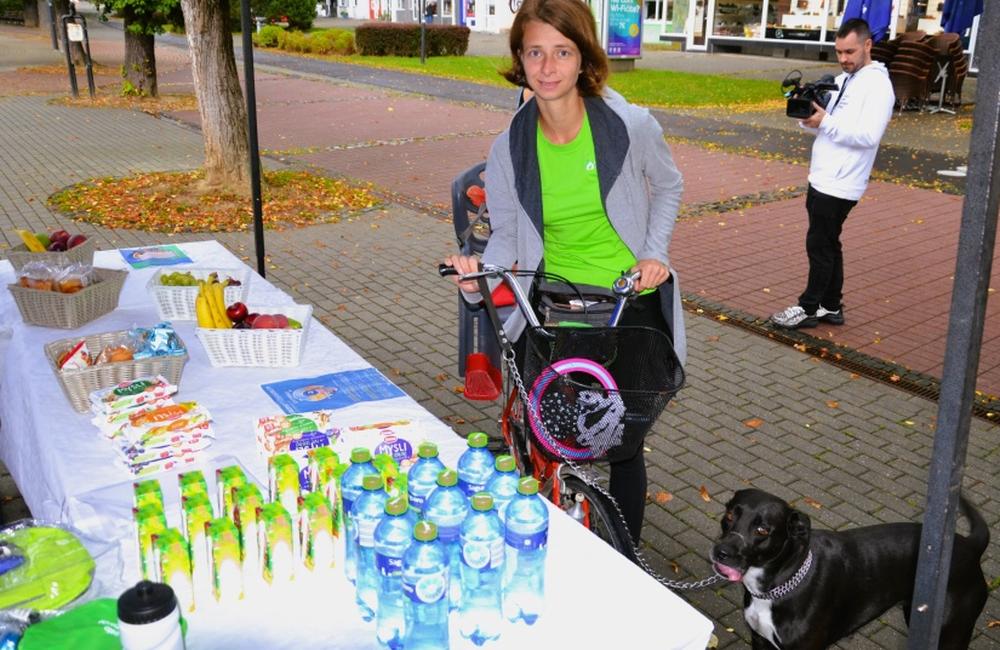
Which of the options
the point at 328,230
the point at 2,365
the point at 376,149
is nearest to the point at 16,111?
the point at 376,149

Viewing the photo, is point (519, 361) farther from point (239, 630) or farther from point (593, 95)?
point (239, 630)

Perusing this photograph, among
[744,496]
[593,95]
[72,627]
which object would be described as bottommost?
[744,496]

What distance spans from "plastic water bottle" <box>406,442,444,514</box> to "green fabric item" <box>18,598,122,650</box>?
711 mm

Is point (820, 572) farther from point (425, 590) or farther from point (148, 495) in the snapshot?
point (148, 495)

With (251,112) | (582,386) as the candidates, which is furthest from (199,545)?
(251,112)

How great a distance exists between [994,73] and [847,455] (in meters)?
3.69

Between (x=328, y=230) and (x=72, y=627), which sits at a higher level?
(x=72, y=627)

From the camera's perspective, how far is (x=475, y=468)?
93.2 inches

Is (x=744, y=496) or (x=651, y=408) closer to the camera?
(x=651, y=408)

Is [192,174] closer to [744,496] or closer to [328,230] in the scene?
[328,230]

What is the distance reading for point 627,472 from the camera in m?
3.52

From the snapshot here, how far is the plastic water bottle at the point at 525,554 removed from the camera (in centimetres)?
214

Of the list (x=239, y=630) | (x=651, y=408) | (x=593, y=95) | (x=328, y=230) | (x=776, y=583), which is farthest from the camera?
(x=328, y=230)

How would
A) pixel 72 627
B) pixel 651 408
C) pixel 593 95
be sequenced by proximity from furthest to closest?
pixel 593 95 < pixel 651 408 < pixel 72 627
